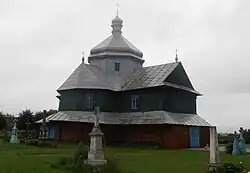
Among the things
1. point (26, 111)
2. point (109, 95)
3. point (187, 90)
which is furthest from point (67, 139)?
point (26, 111)

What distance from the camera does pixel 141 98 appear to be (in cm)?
3931

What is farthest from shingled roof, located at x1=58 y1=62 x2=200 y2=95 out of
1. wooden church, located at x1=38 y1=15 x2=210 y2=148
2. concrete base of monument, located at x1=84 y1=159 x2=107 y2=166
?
concrete base of monument, located at x1=84 y1=159 x2=107 y2=166

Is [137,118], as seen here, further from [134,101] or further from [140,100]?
[134,101]

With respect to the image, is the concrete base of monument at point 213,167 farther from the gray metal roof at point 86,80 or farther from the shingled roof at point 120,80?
the gray metal roof at point 86,80

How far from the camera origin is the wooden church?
123 feet

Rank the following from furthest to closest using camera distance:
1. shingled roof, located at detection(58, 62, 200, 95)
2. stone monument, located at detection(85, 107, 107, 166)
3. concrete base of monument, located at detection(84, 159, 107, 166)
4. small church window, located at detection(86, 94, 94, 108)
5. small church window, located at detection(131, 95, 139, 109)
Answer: small church window, located at detection(86, 94, 94, 108) → small church window, located at detection(131, 95, 139, 109) → shingled roof, located at detection(58, 62, 200, 95) → stone monument, located at detection(85, 107, 107, 166) → concrete base of monument, located at detection(84, 159, 107, 166)

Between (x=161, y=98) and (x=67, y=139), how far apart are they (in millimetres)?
10066

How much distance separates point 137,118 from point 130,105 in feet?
6.90

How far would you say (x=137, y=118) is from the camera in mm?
38469

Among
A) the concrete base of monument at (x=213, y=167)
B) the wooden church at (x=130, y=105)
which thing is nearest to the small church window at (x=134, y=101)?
the wooden church at (x=130, y=105)

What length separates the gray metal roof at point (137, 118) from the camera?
36516 millimetres

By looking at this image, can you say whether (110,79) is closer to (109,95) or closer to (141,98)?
(109,95)

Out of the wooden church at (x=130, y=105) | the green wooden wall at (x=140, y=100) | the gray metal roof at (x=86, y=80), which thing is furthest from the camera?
the gray metal roof at (x=86, y=80)

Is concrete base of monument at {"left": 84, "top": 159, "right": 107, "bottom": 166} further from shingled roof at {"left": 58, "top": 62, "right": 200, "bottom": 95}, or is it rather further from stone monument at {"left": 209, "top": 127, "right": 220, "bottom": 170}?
shingled roof at {"left": 58, "top": 62, "right": 200, "bottom": 95}
